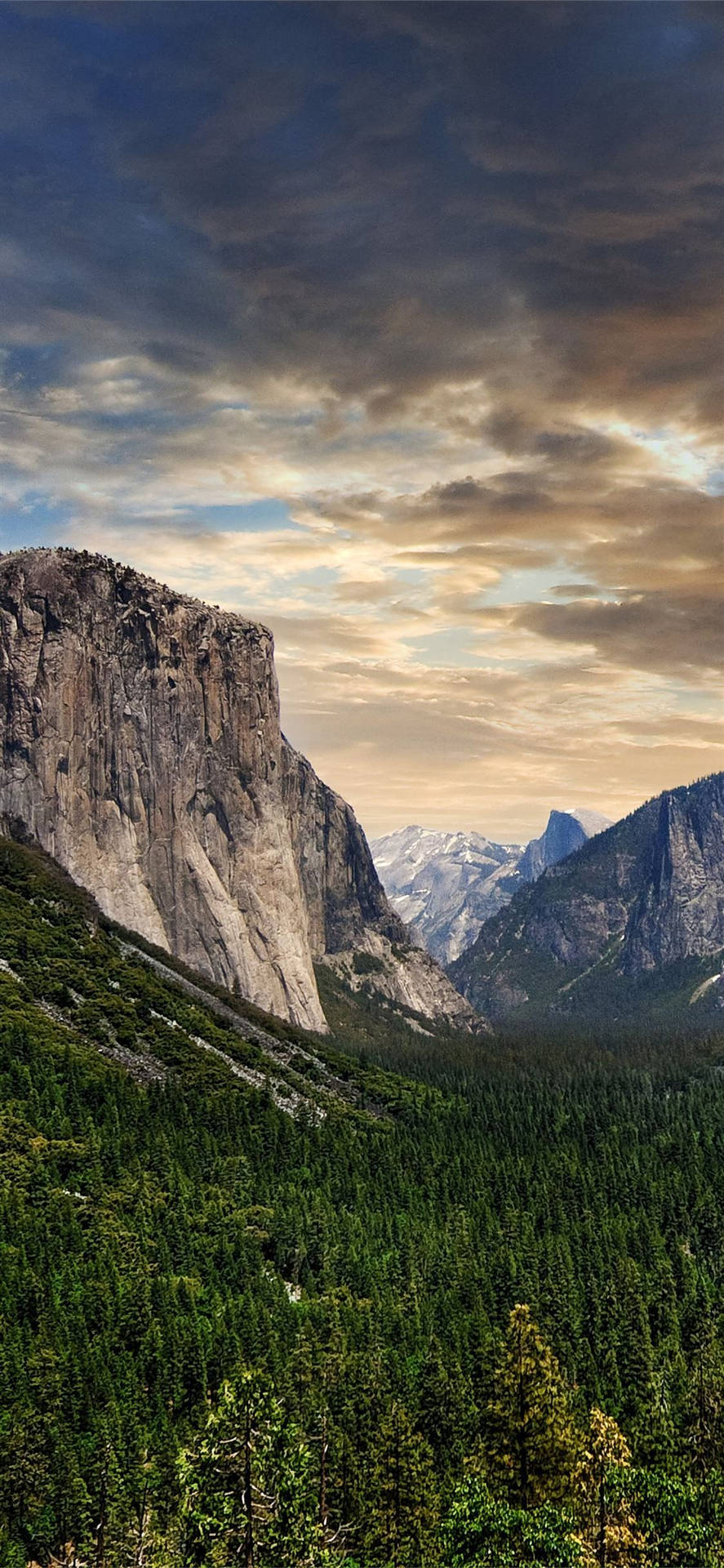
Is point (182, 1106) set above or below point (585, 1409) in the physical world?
above

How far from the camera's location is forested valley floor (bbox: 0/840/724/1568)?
63.2 meters

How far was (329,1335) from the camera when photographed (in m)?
111

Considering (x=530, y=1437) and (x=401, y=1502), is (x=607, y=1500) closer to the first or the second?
(x=530, y=1437)

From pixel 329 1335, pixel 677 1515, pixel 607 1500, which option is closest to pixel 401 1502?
pixel 607 1500

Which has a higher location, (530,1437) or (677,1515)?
(530,1437)

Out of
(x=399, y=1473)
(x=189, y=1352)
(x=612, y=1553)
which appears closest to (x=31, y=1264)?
(x=189, y=1352)

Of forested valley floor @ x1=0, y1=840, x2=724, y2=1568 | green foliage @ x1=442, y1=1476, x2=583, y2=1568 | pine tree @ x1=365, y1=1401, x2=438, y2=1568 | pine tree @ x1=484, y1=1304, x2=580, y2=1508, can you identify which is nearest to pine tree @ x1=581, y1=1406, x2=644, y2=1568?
forested valley floor @ x1=0, y1=840, x2=724, y2=1568

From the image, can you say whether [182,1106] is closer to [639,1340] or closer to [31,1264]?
[31,1264]

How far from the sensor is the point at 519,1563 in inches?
2157

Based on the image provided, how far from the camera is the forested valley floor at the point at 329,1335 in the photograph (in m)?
63.2

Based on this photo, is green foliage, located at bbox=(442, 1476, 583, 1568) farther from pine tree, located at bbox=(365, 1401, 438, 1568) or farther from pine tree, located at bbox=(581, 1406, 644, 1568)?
pine tree, located at bbox=(365, 1401, 438, 1568)

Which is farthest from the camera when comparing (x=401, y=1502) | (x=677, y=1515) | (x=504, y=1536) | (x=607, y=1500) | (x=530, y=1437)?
(x=401, y=1502)

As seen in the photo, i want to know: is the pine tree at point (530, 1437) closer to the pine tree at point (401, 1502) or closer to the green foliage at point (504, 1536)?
the pine tree at point (401, 1502)

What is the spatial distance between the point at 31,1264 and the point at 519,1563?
70961 millimetres
